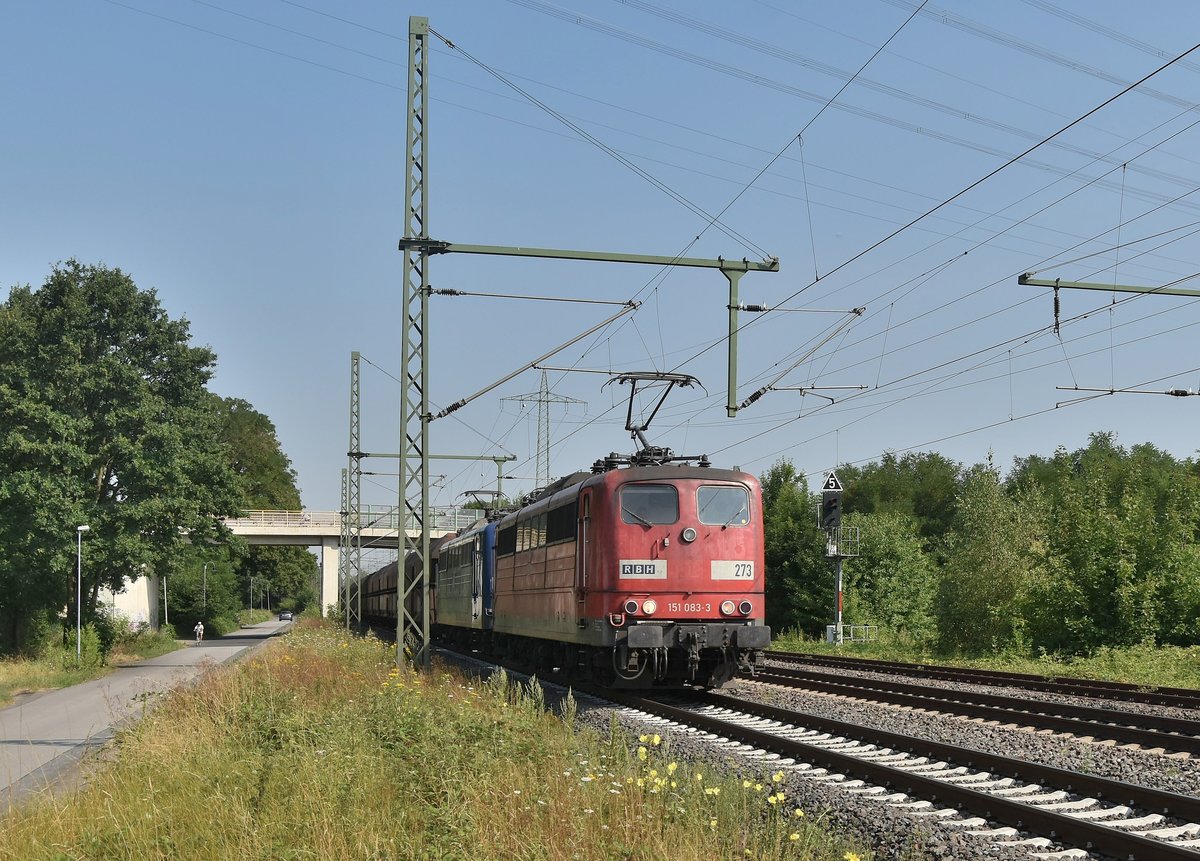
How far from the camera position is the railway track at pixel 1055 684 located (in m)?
16.1

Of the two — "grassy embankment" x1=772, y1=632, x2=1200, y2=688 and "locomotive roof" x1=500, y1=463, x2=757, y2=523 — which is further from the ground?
"locomotive roof" x1=500, y1=463, x2=757, y2=523

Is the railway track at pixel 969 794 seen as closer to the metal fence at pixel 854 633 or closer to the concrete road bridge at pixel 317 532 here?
the metal fence at pixel 854 633

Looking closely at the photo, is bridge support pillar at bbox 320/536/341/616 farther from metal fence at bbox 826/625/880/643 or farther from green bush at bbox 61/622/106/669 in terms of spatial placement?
metal fence at bbox 826/625/880/643

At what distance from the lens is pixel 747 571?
16.4m

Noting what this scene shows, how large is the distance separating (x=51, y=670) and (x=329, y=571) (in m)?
34.0

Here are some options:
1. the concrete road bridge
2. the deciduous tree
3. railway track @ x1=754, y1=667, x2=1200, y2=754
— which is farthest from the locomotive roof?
the concrete road bridge

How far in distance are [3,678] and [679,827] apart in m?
28.9

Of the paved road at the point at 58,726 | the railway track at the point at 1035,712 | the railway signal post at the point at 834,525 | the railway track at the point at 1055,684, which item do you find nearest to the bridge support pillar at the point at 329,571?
the paved road at the point at 58,726

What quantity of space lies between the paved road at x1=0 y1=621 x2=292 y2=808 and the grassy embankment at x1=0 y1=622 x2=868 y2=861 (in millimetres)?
1177

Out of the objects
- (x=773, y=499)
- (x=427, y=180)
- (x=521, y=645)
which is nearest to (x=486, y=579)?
(x=521, y=645)

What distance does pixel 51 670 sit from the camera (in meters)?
33.4

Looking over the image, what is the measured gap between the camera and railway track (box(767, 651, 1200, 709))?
52.8ft

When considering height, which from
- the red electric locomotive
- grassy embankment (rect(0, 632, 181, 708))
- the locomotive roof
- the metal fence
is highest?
the locomotive roof

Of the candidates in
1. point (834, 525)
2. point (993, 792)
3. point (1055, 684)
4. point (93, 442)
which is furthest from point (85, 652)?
point (993, 792)
